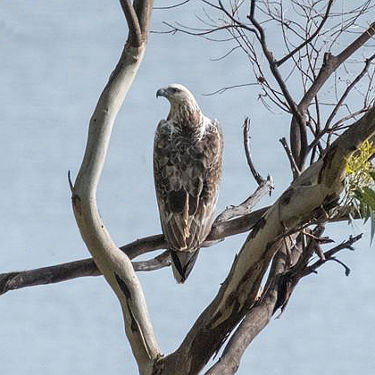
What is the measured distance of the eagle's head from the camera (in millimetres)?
6996

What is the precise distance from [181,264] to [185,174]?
25.1 inches

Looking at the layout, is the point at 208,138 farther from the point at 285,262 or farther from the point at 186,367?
the point at 186,367

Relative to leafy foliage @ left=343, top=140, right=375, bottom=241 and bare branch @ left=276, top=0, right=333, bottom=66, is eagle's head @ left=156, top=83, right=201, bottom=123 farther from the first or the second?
leafy foliage @ left=343, top=140, right=375, bottom=241

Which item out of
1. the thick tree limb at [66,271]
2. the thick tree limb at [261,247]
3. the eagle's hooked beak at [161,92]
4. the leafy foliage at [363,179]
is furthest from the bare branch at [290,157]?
the eagle's hooked beak at [161,92]

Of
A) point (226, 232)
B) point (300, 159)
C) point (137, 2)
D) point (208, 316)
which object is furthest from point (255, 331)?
point (137, 2)

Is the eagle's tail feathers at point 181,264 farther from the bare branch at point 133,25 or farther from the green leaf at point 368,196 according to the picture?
the green leaf at point 368,196

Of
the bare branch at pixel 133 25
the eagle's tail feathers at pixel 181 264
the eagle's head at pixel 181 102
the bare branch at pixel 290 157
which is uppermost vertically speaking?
the eagle's head at pixel 181 102

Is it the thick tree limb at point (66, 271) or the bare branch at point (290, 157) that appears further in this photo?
the bare branch at point (290, 157)

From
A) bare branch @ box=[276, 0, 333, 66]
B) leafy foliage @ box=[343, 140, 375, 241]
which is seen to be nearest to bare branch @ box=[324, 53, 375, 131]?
bare branch @ box=[276, 0, 333, 66]

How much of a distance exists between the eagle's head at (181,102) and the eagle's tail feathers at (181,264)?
1.16 m

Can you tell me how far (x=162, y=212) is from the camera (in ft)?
20.8

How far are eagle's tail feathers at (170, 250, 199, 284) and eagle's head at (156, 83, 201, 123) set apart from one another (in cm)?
116

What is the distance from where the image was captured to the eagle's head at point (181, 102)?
700cm

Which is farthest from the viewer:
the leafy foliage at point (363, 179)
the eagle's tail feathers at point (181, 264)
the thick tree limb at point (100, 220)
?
the eagle's tail feathers at point (181, 264)
